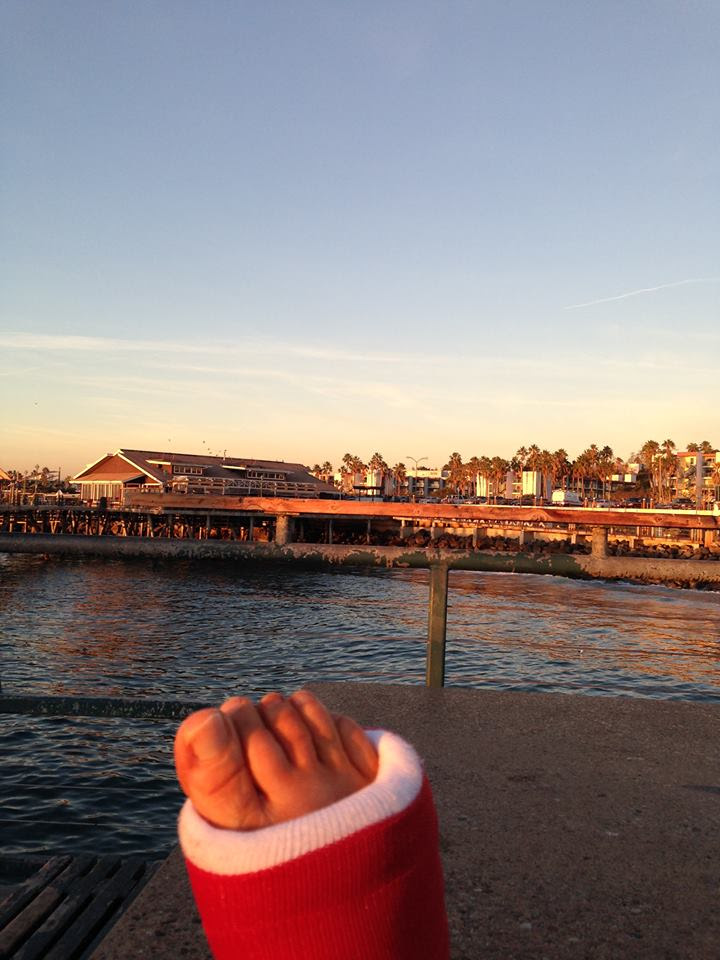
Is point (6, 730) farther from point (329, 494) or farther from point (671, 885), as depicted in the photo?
point (329, 494)

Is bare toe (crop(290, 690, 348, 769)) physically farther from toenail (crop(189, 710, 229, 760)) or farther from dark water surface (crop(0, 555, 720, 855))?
dark water surface (crop(0, 555, 720, 855))

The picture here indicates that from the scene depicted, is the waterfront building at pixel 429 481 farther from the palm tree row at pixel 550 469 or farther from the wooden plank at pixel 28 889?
the wooden plank at pixel 28 889

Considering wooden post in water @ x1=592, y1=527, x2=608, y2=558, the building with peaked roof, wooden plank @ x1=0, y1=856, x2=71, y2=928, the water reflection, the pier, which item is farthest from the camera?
the building with peaked roof

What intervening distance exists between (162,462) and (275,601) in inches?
1495

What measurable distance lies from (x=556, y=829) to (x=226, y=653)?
17.4 m

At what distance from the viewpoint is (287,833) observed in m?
0.84

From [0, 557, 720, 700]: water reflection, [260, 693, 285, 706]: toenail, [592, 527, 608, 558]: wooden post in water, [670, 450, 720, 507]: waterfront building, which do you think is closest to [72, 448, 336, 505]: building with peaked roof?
[0, 557, 720, 700]: water reflection

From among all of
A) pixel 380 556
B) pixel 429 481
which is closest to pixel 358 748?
pixel 380 556

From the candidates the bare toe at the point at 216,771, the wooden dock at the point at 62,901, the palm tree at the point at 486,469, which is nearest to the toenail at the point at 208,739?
the bare toe at the point at 216,771

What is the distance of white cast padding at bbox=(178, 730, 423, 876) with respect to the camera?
0.84 meters

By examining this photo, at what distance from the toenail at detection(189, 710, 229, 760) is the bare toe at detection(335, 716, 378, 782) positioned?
0.17 meters

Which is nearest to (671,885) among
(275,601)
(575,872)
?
(575,872)

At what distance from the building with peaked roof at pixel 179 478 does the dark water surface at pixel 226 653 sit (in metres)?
22.5

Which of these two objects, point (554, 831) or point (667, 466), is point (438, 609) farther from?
point (667, 466)
